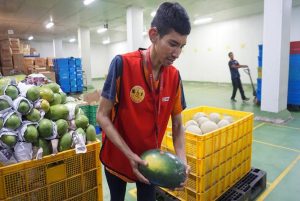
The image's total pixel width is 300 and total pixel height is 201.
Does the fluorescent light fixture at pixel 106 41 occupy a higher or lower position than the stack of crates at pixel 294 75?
higher

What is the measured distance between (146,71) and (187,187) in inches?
64.1

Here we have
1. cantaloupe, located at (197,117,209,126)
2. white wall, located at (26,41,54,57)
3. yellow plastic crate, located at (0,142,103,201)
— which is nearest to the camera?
yellow plastic crate, located at (0,142,103,201)

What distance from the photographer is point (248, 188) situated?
108 inches

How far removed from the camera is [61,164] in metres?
1.90

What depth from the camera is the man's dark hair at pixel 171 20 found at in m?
A: 1.17

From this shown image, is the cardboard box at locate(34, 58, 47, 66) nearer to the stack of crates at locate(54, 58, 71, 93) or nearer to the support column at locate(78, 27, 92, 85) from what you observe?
the stack of crates at locate(54, 58, 71, 93)

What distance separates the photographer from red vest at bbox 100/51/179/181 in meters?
1.32

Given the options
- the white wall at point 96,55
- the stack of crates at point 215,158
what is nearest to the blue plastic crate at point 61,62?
the stack of crates at point 215,158

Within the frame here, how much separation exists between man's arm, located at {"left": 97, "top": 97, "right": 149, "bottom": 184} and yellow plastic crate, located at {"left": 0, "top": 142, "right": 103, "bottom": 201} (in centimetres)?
84

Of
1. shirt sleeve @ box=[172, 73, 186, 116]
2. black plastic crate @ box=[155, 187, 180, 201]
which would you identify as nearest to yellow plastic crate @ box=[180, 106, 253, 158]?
black plastic crate @ box=[155, 187, 180, 201]

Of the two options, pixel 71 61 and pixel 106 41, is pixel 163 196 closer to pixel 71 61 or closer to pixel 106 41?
pixel 71 61

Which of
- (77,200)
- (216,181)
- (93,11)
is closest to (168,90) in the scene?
(77,200)

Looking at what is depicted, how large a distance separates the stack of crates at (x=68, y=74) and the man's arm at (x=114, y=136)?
38.4ft

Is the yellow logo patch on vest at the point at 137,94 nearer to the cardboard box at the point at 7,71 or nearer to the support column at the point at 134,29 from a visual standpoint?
the cardboard box at the point at 7,71
